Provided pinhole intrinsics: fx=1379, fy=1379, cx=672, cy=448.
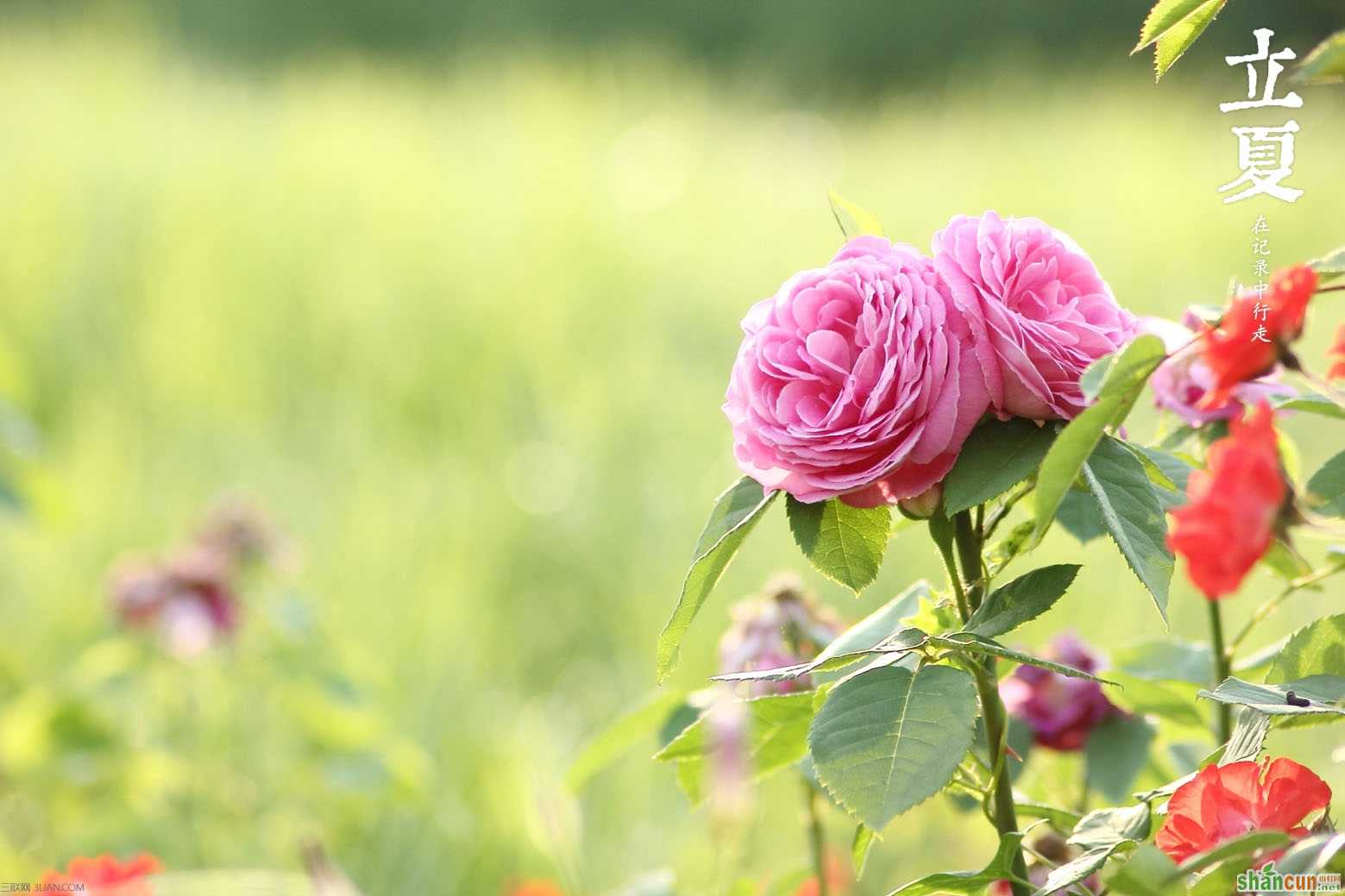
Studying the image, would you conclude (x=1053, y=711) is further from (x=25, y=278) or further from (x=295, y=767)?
(x=25, y=278)

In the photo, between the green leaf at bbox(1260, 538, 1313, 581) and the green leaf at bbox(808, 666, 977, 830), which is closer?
the green leaf at bbox(808, 666, 977, 830)

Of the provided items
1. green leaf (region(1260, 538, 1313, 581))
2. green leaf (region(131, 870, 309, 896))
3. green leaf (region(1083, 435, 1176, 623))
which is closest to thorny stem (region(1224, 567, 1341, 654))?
green leaf (region(1260, 538, 1313, 581))

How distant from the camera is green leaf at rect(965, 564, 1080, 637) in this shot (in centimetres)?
40

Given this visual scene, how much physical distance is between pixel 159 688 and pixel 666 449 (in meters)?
1.00

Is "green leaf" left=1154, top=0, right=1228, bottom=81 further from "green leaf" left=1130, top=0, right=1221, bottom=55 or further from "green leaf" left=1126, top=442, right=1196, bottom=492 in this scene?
"green leaf" left=1126, top=442, right=1196, bottom=492

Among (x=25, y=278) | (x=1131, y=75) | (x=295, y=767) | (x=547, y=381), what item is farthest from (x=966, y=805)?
(x=1131, y=75)

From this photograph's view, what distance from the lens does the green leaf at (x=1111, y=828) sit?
386 millimetres

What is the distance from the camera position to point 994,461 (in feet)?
1.32

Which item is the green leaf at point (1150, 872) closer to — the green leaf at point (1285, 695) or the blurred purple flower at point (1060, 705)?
the green leaf at point (1285, 695)

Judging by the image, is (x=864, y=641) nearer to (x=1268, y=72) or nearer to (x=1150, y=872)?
(x=1150, y=872)

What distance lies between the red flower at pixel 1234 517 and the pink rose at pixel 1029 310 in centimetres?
8

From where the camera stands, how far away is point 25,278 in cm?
240

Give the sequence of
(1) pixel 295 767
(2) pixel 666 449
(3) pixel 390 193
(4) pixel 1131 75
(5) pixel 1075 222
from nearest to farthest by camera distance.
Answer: (1) pixel 295 767 < (2) pixel 666 449 < (3) pixel 390 193 < (5) pixel 1075 222 < (4) pixel 1131 75

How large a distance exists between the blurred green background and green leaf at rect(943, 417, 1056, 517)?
1.32 ft
